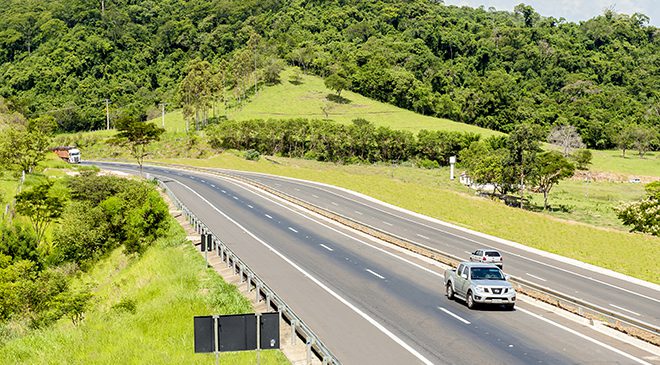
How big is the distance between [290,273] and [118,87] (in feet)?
516

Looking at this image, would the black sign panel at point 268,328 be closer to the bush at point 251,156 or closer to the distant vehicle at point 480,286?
the distant vehicle at point 480,286

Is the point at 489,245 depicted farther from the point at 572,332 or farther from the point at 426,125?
the point at 426,125

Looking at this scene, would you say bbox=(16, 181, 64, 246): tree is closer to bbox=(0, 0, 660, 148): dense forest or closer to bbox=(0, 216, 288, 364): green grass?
bbox=(0, 216, 288, 364): green grass

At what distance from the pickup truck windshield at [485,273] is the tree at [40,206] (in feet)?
135

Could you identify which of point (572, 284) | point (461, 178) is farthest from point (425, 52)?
point (572, 284)

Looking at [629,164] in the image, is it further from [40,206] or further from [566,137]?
[40,206]

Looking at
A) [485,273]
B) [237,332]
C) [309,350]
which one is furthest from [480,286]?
[237,332]

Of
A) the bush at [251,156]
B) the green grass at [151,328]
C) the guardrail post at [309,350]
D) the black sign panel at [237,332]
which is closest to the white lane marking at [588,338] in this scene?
the guardrail post at [309,350]

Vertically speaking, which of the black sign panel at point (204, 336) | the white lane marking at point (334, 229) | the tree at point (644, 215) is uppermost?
the black sign panel at point (204, 336)

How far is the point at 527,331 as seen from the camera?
752 inches

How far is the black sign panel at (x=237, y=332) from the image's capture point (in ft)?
39.5

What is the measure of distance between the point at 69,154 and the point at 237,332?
9086 cm

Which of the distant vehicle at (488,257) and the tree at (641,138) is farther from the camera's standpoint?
the tree at (641,138)

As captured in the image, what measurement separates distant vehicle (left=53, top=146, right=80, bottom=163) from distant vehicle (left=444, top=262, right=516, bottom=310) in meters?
83.0
